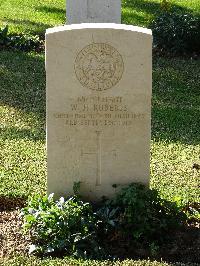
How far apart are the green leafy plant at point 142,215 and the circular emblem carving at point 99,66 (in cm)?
88

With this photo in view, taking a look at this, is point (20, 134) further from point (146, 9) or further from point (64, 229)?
point (146, 9)

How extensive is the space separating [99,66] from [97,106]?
320 mm

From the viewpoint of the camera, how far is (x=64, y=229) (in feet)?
17.3

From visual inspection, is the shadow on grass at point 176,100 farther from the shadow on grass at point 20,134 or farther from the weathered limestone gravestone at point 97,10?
the shadow on grass at point 20,134

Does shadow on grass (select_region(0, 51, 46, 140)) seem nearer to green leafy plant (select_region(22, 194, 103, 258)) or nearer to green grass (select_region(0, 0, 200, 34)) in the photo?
green grass (select_region(0, 0, 200, 34))

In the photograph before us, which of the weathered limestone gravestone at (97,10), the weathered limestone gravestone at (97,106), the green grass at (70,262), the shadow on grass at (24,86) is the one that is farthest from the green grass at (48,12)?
the green grass at (70,262)

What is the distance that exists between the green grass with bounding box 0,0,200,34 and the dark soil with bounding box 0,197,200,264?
6.98 m

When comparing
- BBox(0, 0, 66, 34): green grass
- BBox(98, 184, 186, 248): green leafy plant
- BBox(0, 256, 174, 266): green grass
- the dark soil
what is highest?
BBox(0, 0, 66, 34): green grass

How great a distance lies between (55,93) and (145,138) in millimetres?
820

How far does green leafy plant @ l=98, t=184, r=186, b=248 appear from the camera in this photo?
5352 mm

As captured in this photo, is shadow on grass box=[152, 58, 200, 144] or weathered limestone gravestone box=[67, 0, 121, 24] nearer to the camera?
shadow on grass box=[152, 58, 200, 144]

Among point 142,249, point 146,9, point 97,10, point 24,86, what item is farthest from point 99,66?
point 146,9

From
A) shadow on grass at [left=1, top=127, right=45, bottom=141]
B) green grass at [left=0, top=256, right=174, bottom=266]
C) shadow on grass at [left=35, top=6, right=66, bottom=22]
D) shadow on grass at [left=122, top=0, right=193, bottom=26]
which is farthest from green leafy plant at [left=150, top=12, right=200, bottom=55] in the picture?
green grass at [left=0, top=256, right=174, bottom=266]

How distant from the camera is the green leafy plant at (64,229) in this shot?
17.1ft
